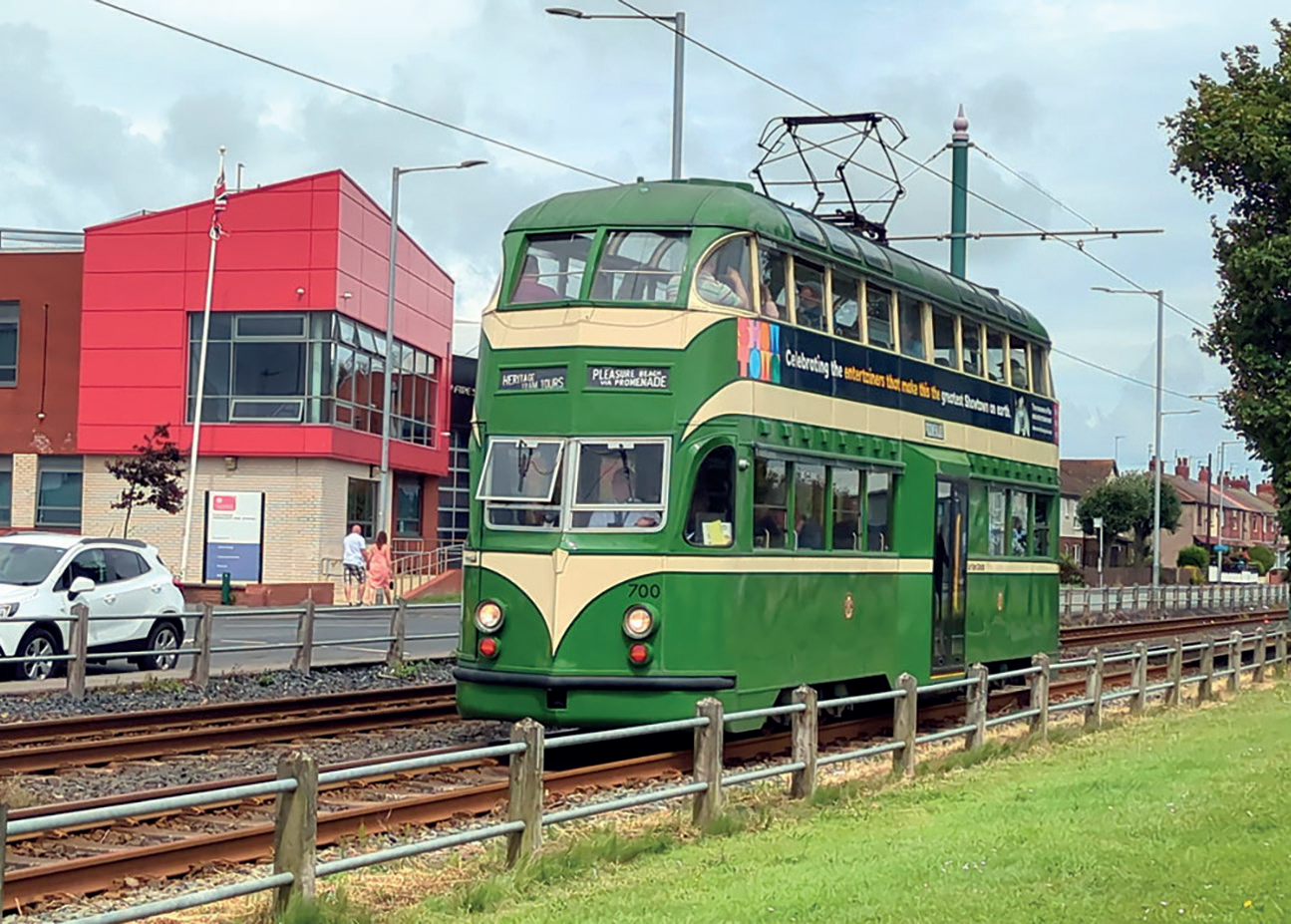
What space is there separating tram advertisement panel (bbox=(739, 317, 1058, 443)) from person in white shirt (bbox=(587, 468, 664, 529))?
1388 millimetres

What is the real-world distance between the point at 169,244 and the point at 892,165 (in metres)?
32.3

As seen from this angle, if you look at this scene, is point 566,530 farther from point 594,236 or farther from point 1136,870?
point 1136,870

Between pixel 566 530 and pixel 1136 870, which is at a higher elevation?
pixel 566 530

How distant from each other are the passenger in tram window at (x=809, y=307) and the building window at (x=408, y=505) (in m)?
39.7

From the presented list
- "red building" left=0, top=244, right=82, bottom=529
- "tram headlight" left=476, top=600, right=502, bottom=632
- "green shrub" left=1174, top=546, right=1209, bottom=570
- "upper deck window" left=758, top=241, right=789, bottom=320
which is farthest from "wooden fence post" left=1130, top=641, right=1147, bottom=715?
"green shrub" left=1174, top=546, right=1209, bottom=570

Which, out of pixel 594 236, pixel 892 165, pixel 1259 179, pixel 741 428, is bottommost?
pixel 741 428

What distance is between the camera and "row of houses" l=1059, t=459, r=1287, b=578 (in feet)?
355

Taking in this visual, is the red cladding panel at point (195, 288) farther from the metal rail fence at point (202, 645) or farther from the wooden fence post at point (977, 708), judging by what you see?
the wooden fence post at point (977, 708)

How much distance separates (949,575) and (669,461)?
604cm

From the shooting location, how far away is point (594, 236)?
15562mm

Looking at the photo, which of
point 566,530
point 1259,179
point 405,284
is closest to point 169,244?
point 405,284

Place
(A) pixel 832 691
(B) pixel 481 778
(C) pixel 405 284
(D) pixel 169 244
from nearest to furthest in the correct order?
(B) pixel 481 778 < (A) pixel 832 691 < (D) pixel 169 244 < (C) pixel 405 284

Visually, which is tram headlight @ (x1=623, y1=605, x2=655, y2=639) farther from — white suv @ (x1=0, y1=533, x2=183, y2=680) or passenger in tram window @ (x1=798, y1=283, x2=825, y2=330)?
white suv @ (x1=0, y1=533, x2=183, y2=680)

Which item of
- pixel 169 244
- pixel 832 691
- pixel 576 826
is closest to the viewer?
pixel 576 826
